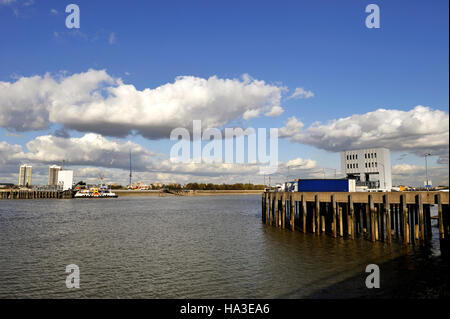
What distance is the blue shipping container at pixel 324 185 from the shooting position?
145 feet

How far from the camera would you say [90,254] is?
3127cm

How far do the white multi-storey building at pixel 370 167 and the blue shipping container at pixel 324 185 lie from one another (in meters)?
A: 13.4

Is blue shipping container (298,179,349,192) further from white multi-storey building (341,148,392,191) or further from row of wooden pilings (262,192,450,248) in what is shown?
white multi-storey building (341,148,392,191)

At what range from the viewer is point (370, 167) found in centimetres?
6088

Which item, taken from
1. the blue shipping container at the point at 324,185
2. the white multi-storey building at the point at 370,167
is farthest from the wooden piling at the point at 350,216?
the white multi-storey building at the point at 370,167

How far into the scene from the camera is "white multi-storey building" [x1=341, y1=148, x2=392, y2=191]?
193ft

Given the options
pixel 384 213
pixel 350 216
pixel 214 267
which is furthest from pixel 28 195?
pixel 384 213

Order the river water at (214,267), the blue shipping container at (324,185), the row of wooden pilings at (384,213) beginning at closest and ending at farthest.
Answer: the river water at (214,267)
the row of wooden pilings at (384,213)
the blue shipping container at (324,185)

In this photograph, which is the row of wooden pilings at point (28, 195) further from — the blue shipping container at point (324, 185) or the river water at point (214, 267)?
the blue shipping container at point (324, 185)

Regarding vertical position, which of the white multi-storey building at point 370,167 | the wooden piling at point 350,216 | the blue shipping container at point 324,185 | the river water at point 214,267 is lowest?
the river water at point 214,267

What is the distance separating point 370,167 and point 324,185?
20126mm
